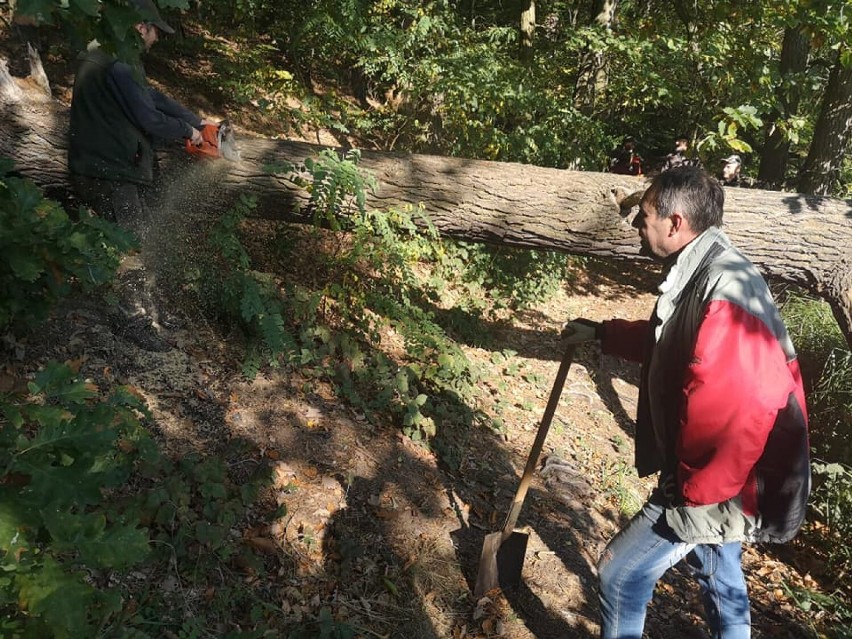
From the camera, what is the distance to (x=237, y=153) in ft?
15.7

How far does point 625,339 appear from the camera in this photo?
3.15 meters

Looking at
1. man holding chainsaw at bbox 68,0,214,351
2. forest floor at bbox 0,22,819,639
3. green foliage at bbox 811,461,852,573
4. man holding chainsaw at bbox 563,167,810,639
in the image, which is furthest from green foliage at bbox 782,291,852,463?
man holding chainsaw at bbox 68,0,214,351

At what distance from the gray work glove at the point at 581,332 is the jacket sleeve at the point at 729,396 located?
105 centimetres

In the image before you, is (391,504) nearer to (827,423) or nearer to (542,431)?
(542,431)

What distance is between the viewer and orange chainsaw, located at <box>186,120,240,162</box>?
14.7 ft

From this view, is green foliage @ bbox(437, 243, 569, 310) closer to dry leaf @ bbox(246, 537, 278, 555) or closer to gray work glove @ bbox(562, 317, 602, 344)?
gray work glove @ bbox(562, 317, 602, 344)

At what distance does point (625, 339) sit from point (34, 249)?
2.62m

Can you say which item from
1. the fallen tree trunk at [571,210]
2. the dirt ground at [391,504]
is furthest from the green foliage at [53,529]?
the fallen tree trunk at [571,210]

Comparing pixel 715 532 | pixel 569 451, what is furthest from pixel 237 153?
pixel 715 532

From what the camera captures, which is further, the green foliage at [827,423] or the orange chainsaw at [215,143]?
the green foliage at [827,423]

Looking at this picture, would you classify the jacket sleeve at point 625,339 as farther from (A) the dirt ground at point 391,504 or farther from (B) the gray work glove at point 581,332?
(A) the dirt ground at point 391,504

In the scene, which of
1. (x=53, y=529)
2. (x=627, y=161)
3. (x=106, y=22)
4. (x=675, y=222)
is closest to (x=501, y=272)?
(x=675, y=222)

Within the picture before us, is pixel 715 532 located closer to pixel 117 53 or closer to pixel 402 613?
pixel 402 613

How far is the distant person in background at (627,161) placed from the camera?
10.6 m
